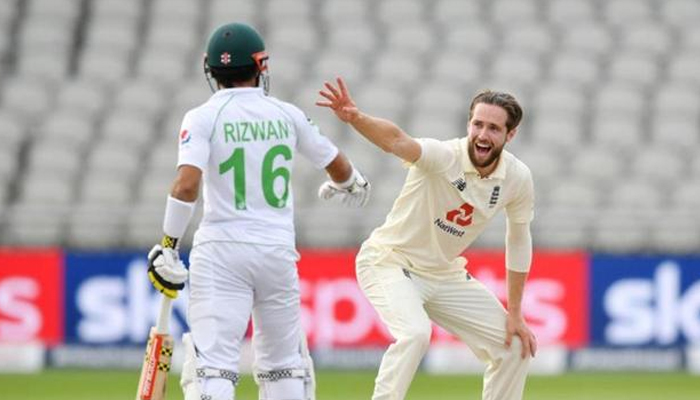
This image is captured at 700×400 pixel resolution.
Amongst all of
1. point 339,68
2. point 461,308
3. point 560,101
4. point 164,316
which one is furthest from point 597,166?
point 164,316

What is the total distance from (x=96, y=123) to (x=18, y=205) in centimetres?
152

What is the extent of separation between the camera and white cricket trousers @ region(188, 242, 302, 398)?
6715mm

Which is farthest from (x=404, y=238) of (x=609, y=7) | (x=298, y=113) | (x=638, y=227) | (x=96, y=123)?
(x=609, y=7)

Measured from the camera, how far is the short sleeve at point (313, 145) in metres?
6.87

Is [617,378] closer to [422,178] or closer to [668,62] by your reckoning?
[668,62]

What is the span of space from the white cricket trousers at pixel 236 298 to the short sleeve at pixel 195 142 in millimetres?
386

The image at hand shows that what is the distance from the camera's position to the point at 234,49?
6758mm

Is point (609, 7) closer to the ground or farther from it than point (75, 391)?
farther from it

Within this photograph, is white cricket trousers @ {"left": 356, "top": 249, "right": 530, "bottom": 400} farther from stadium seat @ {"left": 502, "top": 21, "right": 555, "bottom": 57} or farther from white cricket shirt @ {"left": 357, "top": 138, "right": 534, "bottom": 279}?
stadium seat @ {"left": 502, "top": 21, "right": 555, "bottom": 57}

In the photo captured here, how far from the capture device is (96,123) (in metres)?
15.2

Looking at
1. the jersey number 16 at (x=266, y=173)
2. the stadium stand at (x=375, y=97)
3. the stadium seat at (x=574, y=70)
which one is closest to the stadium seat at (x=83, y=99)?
the stadium stand at (x=375, y=97)

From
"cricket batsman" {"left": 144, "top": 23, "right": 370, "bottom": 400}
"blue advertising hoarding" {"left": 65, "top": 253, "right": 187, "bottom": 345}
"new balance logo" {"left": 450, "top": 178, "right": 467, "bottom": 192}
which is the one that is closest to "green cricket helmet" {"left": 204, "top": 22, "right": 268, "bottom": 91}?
"cricket batsman" {"left": 144, "top": 23, "right": 370, "bottom": 400}

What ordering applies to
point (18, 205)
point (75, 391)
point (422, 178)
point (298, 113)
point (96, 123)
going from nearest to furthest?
point (298, 113), point (422, 178), point (75, 391), point (18, 205), point (96, 123)

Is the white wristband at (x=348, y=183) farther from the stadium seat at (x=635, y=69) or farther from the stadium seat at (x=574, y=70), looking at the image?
the stadium seat at (x=635, y=69)
